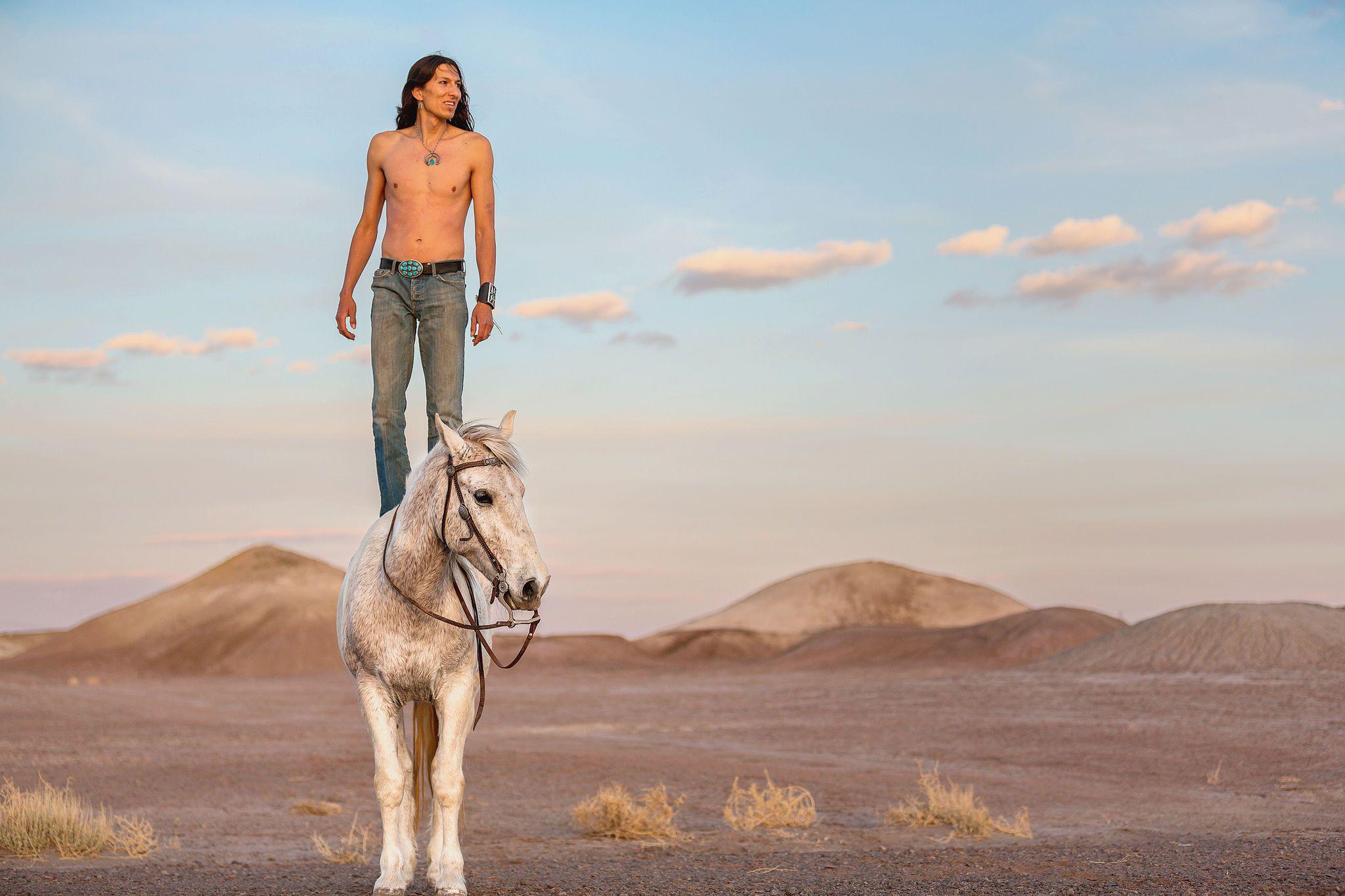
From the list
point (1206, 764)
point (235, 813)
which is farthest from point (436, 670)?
point (1206, 764)

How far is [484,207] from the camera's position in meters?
7.41

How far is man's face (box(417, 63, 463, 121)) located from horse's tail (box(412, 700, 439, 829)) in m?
3.24

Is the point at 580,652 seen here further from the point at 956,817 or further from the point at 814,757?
the point at 956,817

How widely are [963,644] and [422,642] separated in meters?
47.9

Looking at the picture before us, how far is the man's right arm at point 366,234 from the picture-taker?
7.52 meters

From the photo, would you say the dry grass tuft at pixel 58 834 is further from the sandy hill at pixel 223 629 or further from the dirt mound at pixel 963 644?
the sandy hill at pixel 223 629

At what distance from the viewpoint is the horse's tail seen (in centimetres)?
704

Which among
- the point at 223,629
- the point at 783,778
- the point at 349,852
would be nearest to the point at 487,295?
the point at 349,852

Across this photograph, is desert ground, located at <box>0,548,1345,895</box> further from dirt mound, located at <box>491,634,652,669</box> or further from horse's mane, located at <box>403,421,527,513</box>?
horse's mane, located at <box>403,421,527,513</box>

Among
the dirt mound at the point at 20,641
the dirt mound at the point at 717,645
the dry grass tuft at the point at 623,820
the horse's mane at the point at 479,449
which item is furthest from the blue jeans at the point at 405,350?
the dirt mound at the point at 20,641

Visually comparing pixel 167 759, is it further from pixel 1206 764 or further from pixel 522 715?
pixel 1206 764

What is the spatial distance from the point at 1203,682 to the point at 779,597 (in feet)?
125

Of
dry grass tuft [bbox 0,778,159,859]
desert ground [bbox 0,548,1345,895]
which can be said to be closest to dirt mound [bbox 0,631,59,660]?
desert ground [bbox 0,548,1345,895]

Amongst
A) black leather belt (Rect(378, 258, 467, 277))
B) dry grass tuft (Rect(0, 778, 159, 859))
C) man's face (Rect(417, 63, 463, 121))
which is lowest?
dry grass tuft (Rect(0, 778, 159, 859))
